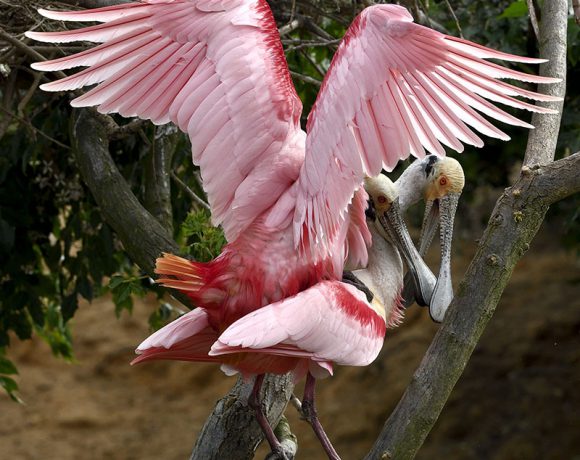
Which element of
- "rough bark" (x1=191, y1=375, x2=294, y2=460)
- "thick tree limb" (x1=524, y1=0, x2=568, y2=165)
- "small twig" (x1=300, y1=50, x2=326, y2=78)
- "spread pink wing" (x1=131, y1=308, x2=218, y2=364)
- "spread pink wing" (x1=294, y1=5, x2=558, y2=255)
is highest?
"spread pink wing" (x1=294, y1=5, x2=558, y2=255)

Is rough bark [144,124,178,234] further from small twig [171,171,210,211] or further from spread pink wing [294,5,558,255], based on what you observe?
spread pink wing [294,5,558,255]

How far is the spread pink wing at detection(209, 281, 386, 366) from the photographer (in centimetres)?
298

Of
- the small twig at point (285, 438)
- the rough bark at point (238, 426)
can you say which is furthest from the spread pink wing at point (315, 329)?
the small twig at point (285, 438)

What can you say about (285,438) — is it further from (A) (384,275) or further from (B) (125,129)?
(B) (125,129)

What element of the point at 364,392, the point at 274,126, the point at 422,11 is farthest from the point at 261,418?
the point at 364,392

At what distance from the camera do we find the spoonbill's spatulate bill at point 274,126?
9.98ft

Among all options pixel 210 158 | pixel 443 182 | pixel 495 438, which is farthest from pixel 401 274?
pixel 495 438

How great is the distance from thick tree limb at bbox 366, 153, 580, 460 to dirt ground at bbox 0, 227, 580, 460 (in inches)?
257

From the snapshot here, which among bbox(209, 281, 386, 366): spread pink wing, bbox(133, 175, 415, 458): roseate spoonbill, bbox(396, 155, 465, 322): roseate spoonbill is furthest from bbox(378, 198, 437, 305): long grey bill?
bbox(209, 281, 386, 366): spread pink wing

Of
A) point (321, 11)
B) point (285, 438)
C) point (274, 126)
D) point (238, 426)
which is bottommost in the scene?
point (285, 438)

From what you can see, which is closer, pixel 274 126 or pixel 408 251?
pixel 274 126

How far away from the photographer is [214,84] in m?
3.32

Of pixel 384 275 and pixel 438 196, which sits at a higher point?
pixel 438 196

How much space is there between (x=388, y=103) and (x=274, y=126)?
363 mm
